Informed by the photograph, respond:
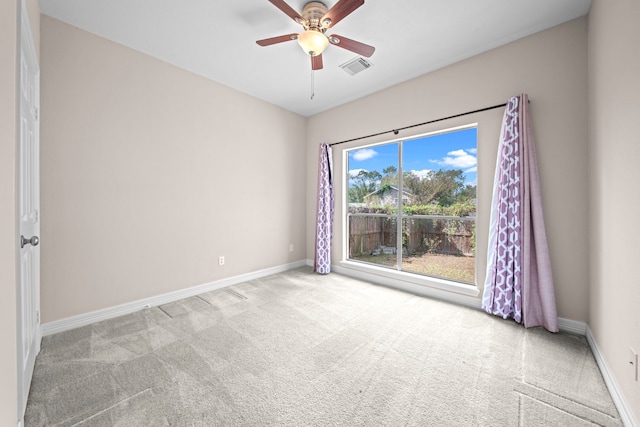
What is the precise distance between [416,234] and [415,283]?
2.15 feet

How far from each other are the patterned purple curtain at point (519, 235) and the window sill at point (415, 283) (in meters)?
0.28

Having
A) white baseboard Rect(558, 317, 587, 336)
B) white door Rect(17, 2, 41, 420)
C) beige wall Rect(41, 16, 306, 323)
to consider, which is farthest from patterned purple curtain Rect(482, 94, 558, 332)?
white door Rect(17, 2, 41, 420)

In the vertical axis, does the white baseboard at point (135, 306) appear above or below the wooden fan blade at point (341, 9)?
below

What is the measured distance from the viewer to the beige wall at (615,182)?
131 cm

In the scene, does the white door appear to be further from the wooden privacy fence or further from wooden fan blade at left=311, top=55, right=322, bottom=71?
the wooden privacy fence

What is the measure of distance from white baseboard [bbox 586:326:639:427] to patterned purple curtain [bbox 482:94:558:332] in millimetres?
375

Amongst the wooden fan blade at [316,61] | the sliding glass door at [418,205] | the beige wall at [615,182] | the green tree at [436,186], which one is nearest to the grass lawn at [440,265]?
the sliding glass door at [418,205]

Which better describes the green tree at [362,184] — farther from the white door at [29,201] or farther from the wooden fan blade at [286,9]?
the white door at [29,201]

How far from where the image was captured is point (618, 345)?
58.3 inches

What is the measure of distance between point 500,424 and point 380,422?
2.04 ft

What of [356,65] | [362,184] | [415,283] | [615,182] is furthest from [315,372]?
[356,65]

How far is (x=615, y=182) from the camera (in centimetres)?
155

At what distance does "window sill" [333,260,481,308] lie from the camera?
2771mm

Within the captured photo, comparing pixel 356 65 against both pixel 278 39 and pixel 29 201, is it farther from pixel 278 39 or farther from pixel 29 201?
pixel 29 201
